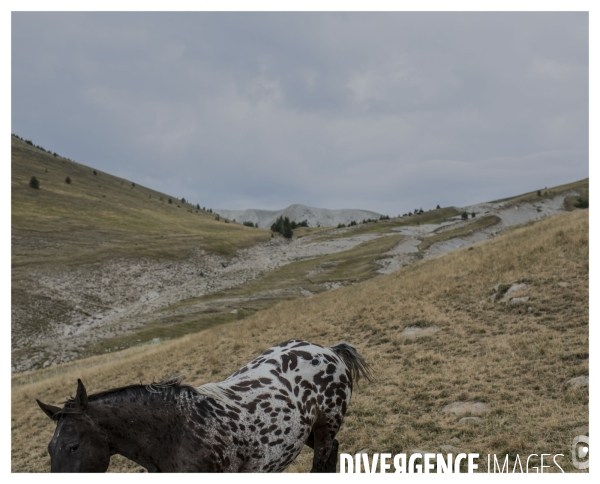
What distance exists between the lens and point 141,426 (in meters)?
4.80

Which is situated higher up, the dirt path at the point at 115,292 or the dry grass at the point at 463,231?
the dry grass at the point at 463,231

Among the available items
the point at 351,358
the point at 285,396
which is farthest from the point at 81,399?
the point at 351,358

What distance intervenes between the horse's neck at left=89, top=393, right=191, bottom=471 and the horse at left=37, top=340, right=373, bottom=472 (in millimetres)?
11

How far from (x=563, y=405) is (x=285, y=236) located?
100 metres

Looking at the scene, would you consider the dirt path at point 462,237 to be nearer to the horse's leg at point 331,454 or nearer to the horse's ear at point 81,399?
the horse's leg at point 331,454

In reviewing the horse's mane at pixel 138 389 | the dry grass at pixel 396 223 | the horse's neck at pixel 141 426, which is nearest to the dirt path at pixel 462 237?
the dry grass at pixel 396 223

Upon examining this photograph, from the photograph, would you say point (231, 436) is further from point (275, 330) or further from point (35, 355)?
point (35, 355)

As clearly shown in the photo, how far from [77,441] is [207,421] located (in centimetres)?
146

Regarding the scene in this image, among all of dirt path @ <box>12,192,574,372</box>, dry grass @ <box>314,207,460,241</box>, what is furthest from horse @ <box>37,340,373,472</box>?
dry grass @ <box>314,207,460,241</box>

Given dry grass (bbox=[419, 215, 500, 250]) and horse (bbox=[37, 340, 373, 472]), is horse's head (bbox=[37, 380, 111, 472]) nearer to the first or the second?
horse (bbox=[37, 340, 373, 472])

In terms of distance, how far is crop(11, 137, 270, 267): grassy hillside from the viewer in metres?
65.4

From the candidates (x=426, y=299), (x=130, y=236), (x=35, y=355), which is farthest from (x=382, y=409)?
Result: (x=130, y=236)

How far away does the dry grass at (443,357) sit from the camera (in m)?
8.62

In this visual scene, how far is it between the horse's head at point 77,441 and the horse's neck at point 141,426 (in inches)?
5.3
